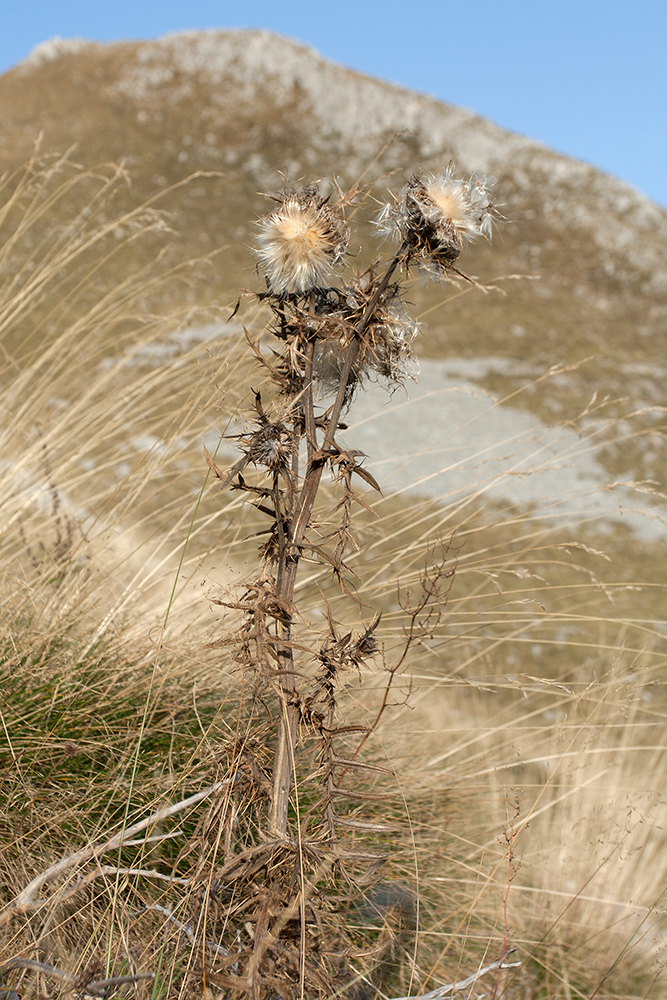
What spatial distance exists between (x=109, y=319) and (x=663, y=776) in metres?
2.43

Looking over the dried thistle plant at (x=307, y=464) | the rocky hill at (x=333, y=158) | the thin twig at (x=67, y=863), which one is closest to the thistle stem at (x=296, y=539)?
the dried thistle plant at (x=307, y=464)

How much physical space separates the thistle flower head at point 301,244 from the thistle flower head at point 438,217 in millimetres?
78

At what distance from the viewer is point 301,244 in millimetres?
863

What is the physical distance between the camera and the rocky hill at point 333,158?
17562mm

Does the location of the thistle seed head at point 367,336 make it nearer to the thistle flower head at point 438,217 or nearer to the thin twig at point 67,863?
the thistle flower head at point 438,217

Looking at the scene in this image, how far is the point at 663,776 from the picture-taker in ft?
8.27

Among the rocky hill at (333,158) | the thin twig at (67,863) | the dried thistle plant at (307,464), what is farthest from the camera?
the rocky hill at (333,158)

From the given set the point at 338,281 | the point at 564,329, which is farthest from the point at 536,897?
the point at 564,329

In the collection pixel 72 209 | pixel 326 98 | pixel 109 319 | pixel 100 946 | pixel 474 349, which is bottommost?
pixel 100 946

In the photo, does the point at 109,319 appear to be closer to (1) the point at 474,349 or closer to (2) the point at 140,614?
(2) the point at 140,614

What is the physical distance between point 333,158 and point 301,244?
74.0 feet

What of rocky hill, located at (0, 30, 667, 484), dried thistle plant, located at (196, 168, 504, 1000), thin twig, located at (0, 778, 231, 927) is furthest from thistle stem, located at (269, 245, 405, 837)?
rocky hill, located at (0, 30, 667, 484)

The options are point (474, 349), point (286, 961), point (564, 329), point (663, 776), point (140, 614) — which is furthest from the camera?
point (564, 329)

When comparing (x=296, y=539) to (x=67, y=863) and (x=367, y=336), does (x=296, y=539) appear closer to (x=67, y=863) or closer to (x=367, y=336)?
(x=367, y=336)
